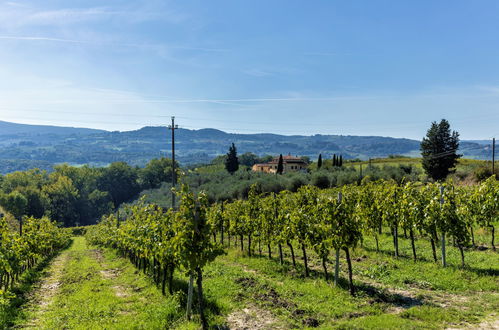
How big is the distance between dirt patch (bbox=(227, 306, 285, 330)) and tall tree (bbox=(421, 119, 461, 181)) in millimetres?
55755

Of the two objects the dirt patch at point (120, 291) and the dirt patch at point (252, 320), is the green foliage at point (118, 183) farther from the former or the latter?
the dirt patch at point (252, 320)

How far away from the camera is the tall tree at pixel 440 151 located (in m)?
57.8

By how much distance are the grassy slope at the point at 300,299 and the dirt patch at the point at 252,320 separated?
32 mm

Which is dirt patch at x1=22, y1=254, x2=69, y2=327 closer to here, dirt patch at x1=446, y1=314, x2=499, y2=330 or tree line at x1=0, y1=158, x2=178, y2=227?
dirt patch at x1=446, y1=314, x2=499, y2=330

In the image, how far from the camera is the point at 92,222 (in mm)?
114562

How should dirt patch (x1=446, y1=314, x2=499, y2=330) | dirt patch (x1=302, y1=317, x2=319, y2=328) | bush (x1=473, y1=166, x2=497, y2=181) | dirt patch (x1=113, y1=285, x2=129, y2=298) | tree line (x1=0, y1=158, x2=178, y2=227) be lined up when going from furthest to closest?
tree line (x1=0, y1=158, x2=178, y2=227) < bush (x1=473, y1=166, x2=497, y2=181) < dirt patch (x1=113, y1=285, x2=129, y2=298) < dirt patch (x1=302, y1=317, x2=319, y2=328) < dirt patch (x1=446, y1=314, x2=499, y2=330)

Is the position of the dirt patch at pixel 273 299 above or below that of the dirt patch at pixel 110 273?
above

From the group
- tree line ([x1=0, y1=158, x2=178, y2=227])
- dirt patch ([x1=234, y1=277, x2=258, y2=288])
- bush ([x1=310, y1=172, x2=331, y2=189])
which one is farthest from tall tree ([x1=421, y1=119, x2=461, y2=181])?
tree line ([x1=0, y1=158, x2=178, y2=227])

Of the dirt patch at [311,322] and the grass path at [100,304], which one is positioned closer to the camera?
the dirt patch at [311,322]

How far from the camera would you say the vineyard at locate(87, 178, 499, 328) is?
10547 mm

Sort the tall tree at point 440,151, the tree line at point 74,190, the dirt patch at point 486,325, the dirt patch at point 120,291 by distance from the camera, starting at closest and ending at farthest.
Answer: the dirt patch at point 486,325 → the dirt patch at point 120,291 → the tall tree at point 440,151 → the tree line at point 74,190

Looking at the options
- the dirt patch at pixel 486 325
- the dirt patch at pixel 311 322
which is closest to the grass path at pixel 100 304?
the dirt patch at pixel 311 322

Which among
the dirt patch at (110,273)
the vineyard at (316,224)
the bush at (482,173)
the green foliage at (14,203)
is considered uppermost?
the bush at (482,173)

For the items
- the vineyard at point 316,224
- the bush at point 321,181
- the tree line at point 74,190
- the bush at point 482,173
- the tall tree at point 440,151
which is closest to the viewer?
the vineyard at point 316,224
